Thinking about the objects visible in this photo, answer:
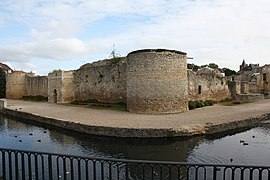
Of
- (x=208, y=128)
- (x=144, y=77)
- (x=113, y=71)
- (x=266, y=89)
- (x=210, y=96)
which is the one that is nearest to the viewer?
(x=208, y=128)

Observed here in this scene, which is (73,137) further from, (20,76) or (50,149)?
(20,76)

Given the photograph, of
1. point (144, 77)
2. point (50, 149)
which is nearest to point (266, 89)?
point (144, 77)

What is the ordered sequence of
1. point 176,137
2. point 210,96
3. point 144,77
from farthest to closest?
point 210,96 → point 144,77 → point 176,137

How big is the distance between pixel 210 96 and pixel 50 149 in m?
19.7

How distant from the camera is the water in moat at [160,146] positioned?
10297 millimetres

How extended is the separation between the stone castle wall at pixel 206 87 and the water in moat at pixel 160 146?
10761 millimetres

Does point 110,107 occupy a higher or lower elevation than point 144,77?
lower

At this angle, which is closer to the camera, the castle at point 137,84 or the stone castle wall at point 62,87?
the castle at point 137,84

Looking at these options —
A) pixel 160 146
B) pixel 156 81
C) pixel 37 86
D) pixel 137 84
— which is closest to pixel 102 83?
pixel 137 84

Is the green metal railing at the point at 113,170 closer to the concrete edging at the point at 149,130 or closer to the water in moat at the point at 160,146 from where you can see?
the water in moat at the point at 160,146

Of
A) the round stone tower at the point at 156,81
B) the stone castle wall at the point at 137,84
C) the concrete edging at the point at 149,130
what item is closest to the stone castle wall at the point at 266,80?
the stone castle wall at the point at 137,84

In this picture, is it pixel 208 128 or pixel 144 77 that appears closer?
pixel 208 128

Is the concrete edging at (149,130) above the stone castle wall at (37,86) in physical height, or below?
below

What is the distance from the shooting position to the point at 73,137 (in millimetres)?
13734
